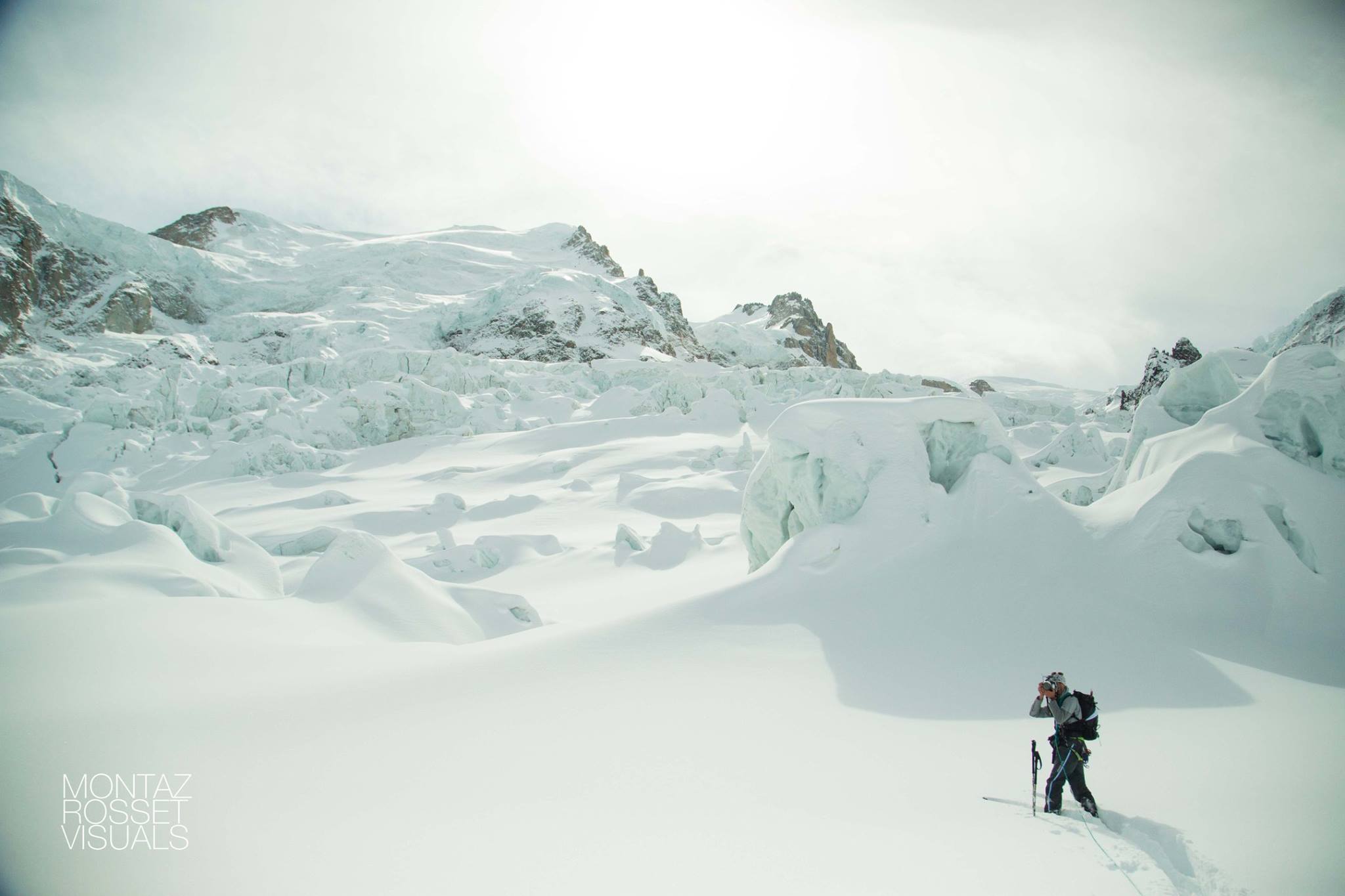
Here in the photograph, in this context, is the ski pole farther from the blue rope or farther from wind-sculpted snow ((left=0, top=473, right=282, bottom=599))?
A: wind-sculpted snow ((left=0, top=473, right=282, bottom=599))

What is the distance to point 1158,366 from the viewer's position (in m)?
36.8

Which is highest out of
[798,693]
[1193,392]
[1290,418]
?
[1193,392]

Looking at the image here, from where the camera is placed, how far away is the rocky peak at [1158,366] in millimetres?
35812

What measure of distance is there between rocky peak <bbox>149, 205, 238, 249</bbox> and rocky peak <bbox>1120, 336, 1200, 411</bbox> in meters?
127

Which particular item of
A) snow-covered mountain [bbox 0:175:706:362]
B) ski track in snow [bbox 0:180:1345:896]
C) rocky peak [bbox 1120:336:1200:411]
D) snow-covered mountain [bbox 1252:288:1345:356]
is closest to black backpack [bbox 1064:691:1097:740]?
ski track in snow [bbox 0:180:1345:896]

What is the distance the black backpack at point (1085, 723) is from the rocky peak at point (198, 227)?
131m

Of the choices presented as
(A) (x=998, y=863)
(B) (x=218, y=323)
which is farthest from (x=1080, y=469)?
(B) (x=218, y=323)

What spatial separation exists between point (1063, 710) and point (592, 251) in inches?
4633

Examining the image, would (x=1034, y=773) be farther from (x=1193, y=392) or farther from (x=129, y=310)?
(x=129, y=310)

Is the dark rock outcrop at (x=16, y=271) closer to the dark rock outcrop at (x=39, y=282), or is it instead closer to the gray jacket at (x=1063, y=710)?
the dark rock outcrop at (x=39, y=282)

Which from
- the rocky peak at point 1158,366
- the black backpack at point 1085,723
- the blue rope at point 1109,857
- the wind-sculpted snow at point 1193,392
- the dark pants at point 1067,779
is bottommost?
the blue rope at point 1109,857

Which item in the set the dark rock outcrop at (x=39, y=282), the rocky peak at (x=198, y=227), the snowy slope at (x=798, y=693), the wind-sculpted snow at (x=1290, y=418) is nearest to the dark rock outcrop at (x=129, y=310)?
the dark rock outcrop at (x=39, y=282)

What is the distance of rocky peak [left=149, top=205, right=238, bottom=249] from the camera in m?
105

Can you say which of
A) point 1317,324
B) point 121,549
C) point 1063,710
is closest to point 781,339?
point 1317,324
